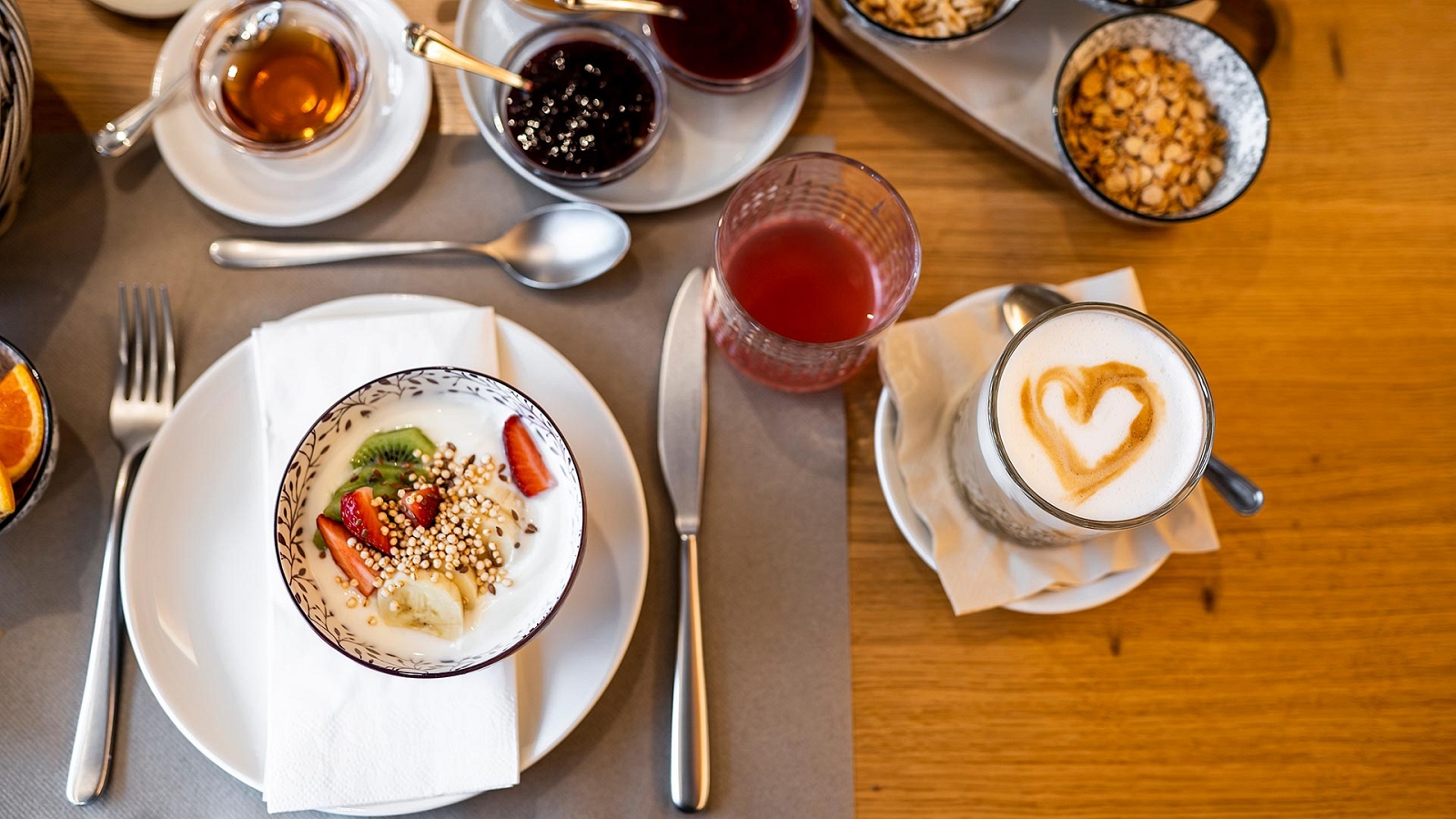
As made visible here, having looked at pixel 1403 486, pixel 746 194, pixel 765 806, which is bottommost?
pixel 765 806

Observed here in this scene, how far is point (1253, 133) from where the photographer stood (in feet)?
4.51

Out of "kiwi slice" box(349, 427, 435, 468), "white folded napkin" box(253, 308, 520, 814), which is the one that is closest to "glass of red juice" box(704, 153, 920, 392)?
"kiwi slice" box(349, 427, 435, 468)

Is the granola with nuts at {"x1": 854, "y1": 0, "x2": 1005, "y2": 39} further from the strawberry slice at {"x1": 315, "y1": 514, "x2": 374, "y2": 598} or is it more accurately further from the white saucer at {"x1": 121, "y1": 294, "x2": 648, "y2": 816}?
the strawberry slice at {"x1": 315, "y1": 514, "x2": 374, "y2": 598}

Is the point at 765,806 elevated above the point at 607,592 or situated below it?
below

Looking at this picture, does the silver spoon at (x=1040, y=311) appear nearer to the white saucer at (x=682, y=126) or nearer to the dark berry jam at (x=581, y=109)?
the white saucer at (x=682, y=126)

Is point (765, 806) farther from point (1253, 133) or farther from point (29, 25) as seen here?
point (29, 25)

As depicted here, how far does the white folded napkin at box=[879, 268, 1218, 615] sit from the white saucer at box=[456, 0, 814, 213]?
373 mm

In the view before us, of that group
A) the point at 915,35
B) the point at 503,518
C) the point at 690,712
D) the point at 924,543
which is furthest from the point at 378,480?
the point at 915,35

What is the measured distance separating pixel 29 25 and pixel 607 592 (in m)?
1.21

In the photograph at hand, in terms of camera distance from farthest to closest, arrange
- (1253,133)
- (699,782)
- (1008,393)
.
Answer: (1253,133), (699,782), (1008,393)

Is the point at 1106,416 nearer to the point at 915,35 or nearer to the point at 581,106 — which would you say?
the point at 915,35

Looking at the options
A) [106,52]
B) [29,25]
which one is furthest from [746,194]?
[29,25]

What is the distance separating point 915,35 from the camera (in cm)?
134

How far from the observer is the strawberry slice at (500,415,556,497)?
1.19m
